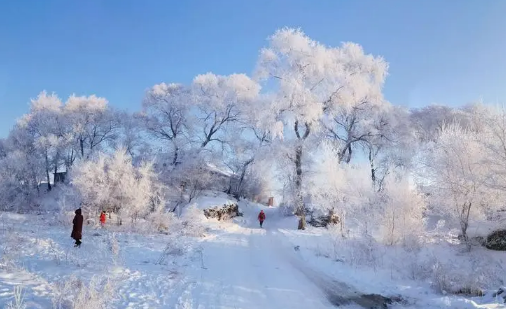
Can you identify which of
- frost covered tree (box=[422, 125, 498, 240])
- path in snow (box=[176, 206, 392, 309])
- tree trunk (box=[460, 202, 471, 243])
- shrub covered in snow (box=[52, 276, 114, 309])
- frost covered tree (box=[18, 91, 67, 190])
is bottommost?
path in snow (box=[176, 206, 392, 309])

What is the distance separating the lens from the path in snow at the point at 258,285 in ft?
25.8

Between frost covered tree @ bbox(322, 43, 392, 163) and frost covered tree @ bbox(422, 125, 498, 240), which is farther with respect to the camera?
frost covered tree @ bbox(322, 43, 392, 163)

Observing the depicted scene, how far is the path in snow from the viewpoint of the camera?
7867mm

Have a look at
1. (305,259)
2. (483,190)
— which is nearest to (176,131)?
(305,259)

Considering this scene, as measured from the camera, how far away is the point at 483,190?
1580 cm

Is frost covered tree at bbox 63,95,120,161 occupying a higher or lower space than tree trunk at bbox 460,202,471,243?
higher

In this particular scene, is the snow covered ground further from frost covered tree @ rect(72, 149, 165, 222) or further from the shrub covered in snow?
frost covered tree @ rect(72, 149, 165, 222)

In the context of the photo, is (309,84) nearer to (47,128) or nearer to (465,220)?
(465,220)

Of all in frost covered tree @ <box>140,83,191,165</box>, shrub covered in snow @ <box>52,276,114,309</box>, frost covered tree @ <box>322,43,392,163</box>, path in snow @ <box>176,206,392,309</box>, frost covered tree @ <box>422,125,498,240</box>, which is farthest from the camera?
frost covered tree @ <box>140,83,191,165</box>

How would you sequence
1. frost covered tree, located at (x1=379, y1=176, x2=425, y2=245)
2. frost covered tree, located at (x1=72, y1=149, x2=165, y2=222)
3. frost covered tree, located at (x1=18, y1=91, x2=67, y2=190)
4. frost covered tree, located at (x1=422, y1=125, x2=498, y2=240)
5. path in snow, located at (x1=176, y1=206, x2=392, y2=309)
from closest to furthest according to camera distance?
path in snow, located at (x1=176, y1=206, x2=392, y2=309) → frost covered tree, located at (x1=379, y1=176, x2=425, y2=245) → frost covered tree, located at (x1=422, y1=125, x2=498, y2=240) → frost covered tree, located at (x1=72, y1=149, x2=165, y2=222) → frost covered tree, located at (x1=18, y1=91, x2=67, y2=190)

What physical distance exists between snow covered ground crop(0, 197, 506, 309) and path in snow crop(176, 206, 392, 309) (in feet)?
0.08

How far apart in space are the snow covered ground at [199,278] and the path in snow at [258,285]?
2 centimetres

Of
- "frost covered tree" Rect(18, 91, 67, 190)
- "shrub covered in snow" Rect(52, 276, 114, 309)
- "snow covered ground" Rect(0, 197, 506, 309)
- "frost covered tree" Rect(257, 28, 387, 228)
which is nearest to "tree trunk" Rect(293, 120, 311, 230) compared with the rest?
"frost covered tree" Rect(257, 28, 387, 228)

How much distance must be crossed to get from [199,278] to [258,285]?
1724 mm
